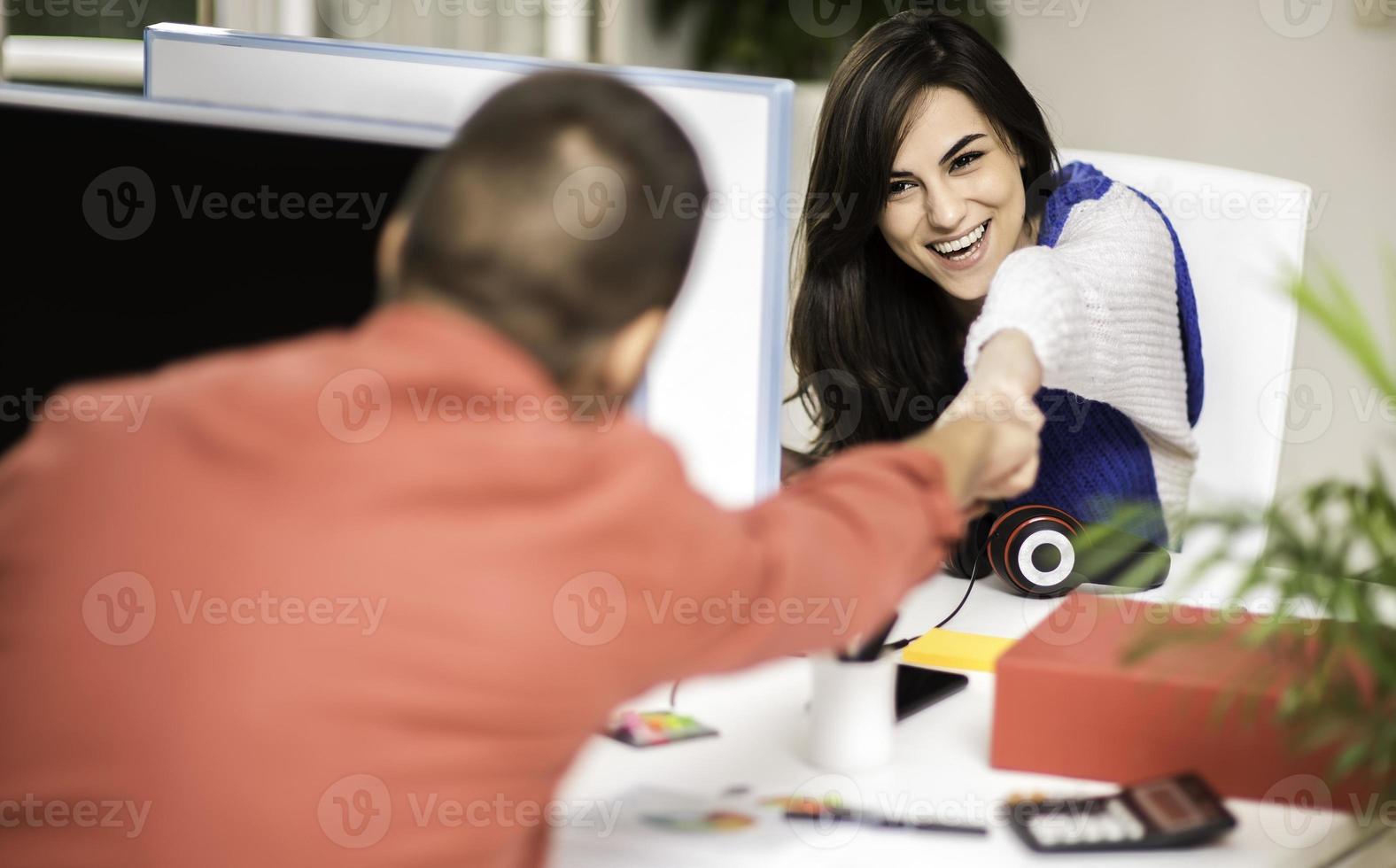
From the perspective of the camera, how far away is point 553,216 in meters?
0.64

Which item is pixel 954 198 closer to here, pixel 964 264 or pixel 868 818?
pixel 964 264

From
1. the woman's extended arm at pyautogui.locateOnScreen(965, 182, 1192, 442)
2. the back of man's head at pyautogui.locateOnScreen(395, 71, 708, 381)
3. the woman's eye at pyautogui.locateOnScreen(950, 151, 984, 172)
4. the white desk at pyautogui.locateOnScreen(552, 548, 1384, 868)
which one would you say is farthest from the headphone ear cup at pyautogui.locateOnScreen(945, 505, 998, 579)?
the back of man's head at pyautogui.locateOnScreen(395, 71, 708, 381)

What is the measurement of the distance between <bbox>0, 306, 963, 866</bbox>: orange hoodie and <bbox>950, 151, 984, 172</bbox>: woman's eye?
1.13 metres

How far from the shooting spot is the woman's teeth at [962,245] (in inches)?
67.7

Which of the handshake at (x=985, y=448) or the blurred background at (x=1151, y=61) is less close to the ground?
the blurred background at (x=1151, y=61)

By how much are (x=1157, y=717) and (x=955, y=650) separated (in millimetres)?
277

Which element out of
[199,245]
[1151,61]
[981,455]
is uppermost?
[1151,61]

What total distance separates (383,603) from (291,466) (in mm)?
71

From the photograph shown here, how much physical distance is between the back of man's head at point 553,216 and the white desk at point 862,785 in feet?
1.11

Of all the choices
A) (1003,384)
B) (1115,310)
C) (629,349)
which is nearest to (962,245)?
(1115,310)

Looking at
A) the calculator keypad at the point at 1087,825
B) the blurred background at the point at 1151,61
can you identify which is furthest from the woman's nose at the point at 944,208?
the blurred background at the point at 1151,61

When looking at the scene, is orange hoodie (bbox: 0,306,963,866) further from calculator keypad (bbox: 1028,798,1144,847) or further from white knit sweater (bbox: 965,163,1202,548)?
white knit sweater (bbox: 965,163,1202,548)

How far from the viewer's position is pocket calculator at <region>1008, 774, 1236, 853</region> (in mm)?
822

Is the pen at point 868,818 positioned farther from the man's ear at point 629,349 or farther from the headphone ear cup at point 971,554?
the headphone ear cup at point 971,554
